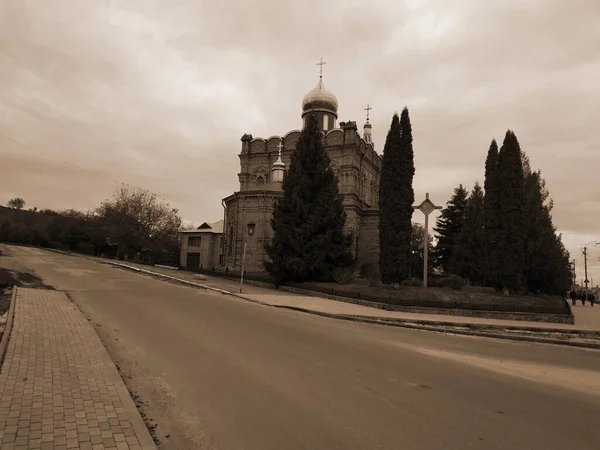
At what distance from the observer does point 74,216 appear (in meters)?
63.8

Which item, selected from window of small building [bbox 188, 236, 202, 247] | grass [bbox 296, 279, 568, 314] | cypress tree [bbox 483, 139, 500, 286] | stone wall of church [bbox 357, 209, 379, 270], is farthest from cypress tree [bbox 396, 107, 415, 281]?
window of small building [bbox 188, 236, 202, 247]

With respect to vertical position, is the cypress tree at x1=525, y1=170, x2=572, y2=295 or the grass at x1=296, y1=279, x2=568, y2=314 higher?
the cypress tree at x1=525, y1=170, x2=572, y2=295

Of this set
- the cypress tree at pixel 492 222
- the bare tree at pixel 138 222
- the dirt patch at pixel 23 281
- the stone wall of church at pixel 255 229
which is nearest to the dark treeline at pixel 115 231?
the bare tree at pixel 138 222

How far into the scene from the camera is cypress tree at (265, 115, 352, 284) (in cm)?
2417

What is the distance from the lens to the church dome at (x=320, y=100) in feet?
142

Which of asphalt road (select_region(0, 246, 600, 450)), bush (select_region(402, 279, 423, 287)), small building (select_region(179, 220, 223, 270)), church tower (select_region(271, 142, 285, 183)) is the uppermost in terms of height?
church tower (select_region(271, 142, 285, 183))

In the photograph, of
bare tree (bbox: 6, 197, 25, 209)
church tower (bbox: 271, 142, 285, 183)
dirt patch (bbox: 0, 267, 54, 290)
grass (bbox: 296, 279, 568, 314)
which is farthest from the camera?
bare tree (bbox: 6, 197, 25, 209)

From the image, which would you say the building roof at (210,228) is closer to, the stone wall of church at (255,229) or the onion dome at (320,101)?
the stone wall of church at (255,229)

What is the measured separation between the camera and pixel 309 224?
2439 cm

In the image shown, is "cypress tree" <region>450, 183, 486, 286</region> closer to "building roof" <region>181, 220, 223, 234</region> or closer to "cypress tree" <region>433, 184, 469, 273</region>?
"cypress tree" <region>433, 184, 469, 273</region>

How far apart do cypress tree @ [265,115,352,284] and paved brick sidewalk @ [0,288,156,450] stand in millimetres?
16110

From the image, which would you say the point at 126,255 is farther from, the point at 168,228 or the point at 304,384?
the point at 304,384

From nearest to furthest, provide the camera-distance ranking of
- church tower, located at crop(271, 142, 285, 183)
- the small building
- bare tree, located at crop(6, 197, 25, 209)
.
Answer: church tower, located at crop(271, 142, 285, 183) → the small building → bare tree, located at crop(6, 197, 25, 209)

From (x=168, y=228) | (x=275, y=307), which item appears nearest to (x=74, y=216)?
(x=168, y=228)
